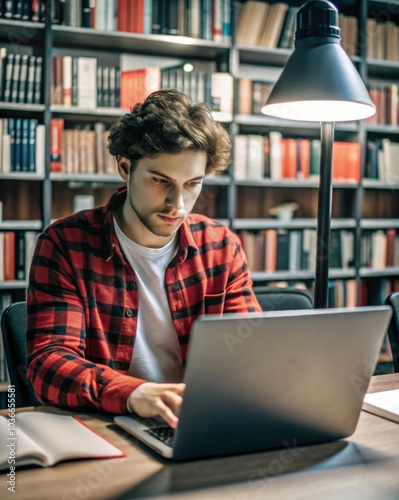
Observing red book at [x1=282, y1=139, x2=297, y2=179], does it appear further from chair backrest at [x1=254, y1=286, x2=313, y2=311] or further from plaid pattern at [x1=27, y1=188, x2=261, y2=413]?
plaid pattern at [x1=27, y1=188, x2=261, y2=413]

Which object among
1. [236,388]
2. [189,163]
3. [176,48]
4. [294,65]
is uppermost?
[176,48]

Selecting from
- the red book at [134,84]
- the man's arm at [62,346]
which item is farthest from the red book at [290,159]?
the man's arm at [62,346]

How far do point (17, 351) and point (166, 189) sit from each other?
47 centimetres

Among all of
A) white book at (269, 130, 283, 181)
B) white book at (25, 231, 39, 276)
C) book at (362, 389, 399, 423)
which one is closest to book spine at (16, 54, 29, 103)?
white book at (25, 231, 39, 276)

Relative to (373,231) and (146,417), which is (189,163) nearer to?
(146,417)

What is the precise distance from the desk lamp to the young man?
0.62ft

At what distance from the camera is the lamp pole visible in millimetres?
1638

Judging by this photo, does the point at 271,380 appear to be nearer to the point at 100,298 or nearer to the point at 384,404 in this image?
the point at 384,404

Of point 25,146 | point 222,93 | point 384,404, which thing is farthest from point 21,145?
point 384,404

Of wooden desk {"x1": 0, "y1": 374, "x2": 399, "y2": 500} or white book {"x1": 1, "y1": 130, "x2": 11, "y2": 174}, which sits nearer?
wooden desk {"x1": 0, "y1": 374, "x2": 399, "y2": 500}

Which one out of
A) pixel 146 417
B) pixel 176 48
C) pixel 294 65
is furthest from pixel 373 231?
pixel 146 417

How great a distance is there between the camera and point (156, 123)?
4.80 feet

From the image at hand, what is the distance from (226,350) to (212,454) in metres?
0.17

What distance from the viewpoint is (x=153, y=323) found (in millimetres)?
1461
